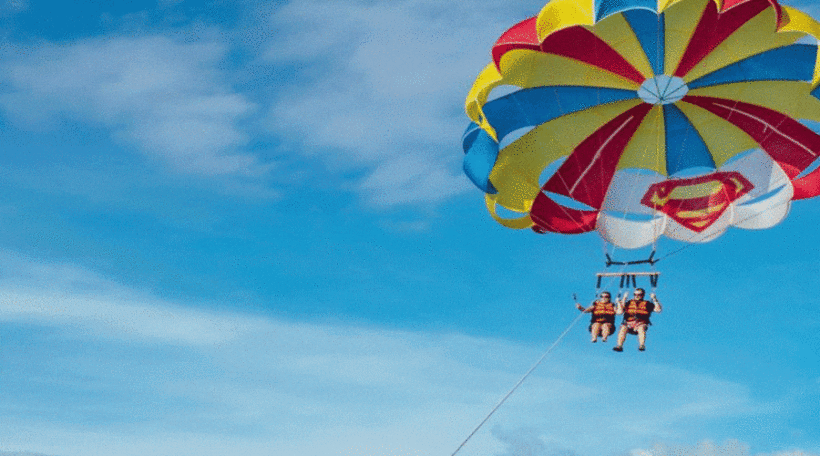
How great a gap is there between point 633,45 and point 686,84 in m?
1.35

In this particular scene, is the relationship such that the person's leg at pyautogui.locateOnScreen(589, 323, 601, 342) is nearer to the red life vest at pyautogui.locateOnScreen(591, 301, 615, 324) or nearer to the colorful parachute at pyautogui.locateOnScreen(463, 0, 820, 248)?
the red life vest at pyautogui.locateOnScreen(591, 301, 615, 324)

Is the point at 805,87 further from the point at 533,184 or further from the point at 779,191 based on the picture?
the point at 533,184

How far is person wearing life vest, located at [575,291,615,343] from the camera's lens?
788 inches

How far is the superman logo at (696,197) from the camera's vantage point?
21.7 metres

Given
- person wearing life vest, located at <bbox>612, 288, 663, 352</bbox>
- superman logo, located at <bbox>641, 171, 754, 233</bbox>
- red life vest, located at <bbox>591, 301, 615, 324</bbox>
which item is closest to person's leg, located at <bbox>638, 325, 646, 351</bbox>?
person wearing life vest, located at <bbox>612, 288, 663, 352</bbox>

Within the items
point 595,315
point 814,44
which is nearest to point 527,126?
point 595,315

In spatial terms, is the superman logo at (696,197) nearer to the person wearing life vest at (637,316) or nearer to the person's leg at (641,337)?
the person wearing life vest at (637,316)

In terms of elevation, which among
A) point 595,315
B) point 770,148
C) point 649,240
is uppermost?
point 770,148

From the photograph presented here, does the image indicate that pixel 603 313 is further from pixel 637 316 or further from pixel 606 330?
pixel 637 316

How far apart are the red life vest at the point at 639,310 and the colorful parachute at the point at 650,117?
2.40 meters

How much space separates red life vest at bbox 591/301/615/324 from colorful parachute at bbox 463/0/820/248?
93.8 inches

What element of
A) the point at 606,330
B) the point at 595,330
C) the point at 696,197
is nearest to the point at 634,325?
the point at 606,330

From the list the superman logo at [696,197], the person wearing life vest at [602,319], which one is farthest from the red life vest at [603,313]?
the superman logo at [696,197]

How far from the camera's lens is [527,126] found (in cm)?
2095
